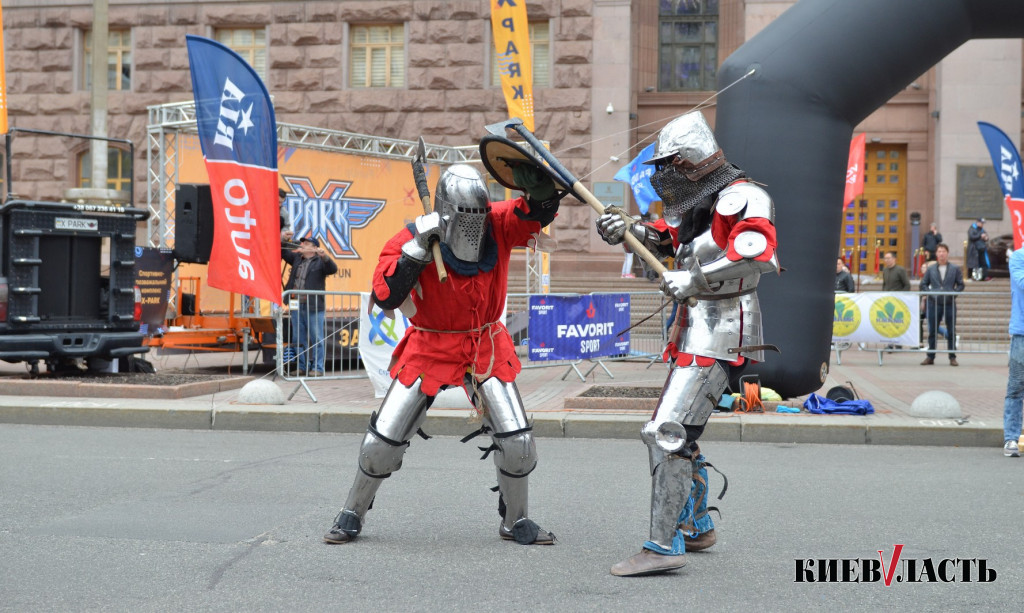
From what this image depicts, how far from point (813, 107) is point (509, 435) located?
5851 mm

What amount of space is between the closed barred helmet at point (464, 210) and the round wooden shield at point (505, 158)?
101 mm

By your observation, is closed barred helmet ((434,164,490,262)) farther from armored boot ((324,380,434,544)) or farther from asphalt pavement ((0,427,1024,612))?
asphalt pavement ((0,427,1024,612))

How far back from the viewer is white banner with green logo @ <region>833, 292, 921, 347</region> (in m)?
15.1

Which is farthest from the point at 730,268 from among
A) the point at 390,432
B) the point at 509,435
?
the point at 390,432

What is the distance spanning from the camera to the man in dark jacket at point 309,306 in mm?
11148

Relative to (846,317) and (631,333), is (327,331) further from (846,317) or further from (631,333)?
(846,317)

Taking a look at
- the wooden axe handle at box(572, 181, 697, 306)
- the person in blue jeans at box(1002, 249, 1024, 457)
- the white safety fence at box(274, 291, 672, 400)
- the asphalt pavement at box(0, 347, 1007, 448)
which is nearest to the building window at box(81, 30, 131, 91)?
the white safety fence at box(274, 291, 672, 400)

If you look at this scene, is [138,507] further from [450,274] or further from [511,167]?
[511,167]

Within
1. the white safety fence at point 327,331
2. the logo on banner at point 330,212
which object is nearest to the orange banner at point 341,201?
the logo on banner at point 330,212

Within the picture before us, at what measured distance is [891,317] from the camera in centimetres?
1516

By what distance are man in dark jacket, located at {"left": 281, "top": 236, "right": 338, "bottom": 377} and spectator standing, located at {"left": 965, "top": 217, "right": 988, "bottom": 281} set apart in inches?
581

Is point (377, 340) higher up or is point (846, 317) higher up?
point (846, 317)

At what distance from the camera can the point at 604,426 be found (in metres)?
Answer: 9.26

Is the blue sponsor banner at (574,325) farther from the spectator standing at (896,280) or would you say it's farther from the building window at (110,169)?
the building window at (110,169)
